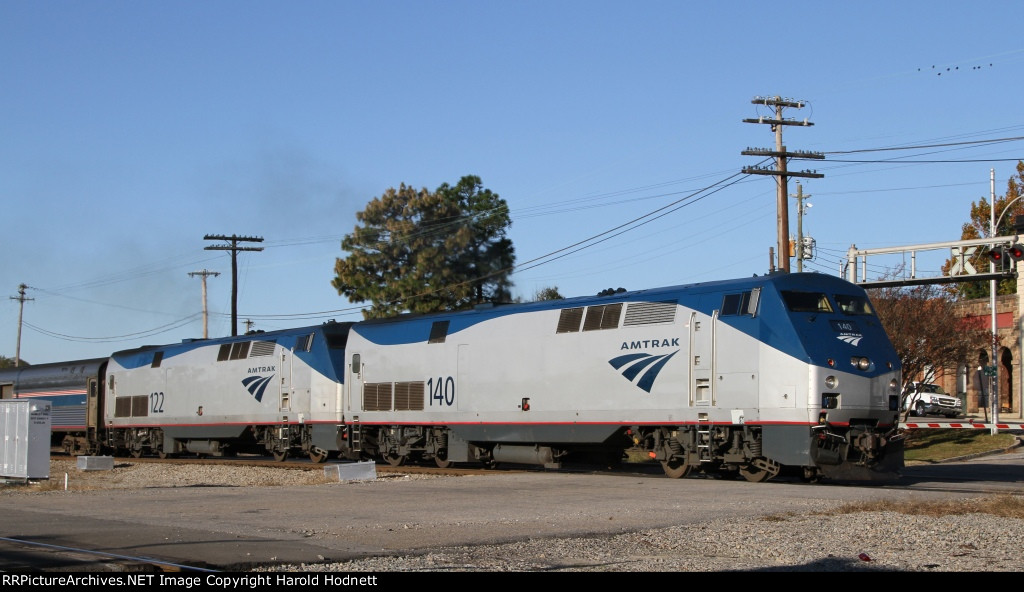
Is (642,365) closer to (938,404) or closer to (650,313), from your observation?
(650,313)

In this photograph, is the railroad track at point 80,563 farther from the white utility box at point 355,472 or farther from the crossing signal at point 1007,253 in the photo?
the crossing signal at point 1007,253

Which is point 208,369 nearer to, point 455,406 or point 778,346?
point 455,406

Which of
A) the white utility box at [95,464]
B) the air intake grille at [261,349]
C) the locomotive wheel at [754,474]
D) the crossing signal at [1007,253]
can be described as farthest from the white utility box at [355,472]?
the crossing signal at [1007,253]

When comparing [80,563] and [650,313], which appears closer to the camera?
[80,563]

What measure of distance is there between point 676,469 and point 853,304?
4.77 meters

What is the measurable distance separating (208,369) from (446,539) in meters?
24.9

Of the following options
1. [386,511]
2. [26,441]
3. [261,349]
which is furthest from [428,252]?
[386,511]

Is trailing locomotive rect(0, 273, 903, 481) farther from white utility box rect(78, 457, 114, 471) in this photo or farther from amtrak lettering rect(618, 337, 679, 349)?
white utility box rect(78, 457, 114, 471)

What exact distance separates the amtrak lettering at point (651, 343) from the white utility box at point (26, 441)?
41.2 feet

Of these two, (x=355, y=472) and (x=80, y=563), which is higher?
(x=80, y=563)

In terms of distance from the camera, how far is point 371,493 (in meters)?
18.8

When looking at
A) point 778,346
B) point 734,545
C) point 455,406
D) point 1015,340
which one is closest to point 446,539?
point 734,545

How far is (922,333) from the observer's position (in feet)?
136

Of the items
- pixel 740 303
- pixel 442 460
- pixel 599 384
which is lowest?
pixel 442 460
